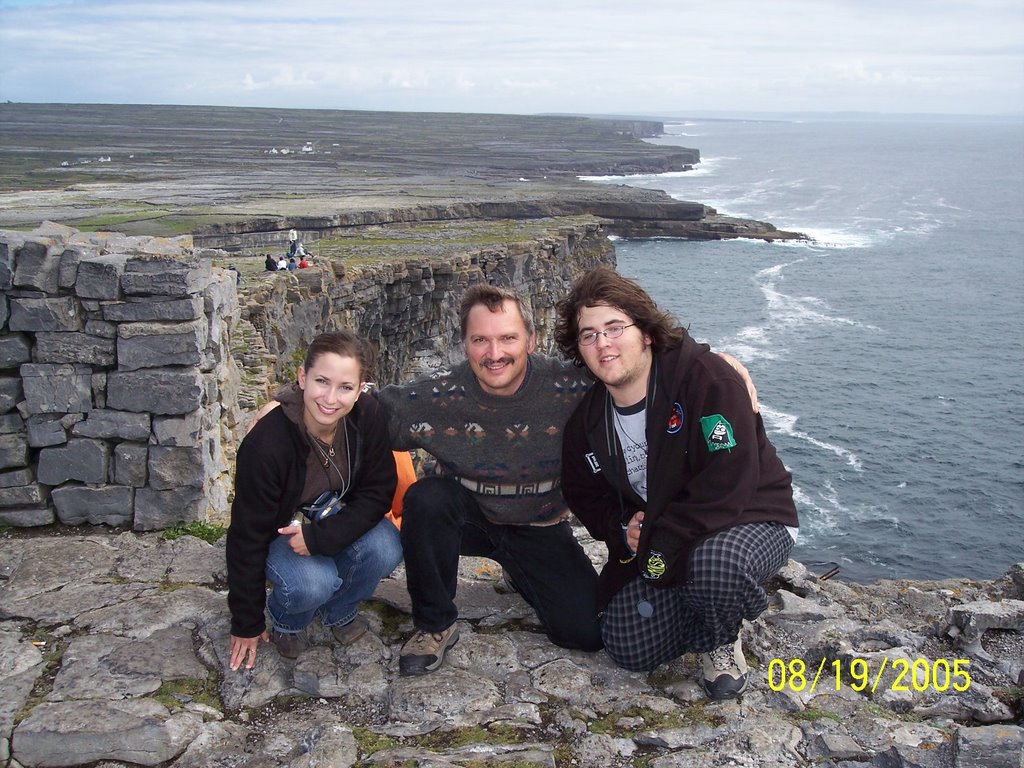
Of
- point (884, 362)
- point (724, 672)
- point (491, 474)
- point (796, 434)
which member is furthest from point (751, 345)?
point (724, 672)

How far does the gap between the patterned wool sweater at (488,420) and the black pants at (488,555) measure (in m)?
0.26

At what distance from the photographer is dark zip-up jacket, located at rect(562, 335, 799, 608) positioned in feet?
16.0

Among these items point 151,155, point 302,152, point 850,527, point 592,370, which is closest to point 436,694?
point 592,370

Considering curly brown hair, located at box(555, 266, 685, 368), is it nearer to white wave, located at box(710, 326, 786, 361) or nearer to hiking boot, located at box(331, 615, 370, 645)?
hiking boot, located at box(331, 615, 370, 645)

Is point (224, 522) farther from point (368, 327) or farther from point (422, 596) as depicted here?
point (368, 327)

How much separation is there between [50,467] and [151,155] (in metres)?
120

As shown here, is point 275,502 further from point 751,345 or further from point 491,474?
point 751,345

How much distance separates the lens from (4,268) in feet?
23.2

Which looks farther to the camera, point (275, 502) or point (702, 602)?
point (275, 502)

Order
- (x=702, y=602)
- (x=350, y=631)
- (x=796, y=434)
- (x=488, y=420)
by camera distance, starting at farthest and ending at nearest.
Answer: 1. (x=796, y=434)
2. (x=350, y=631)
3. (x=488, y=420)
4. (x=702, y=602)

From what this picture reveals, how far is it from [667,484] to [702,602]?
687 millimetres

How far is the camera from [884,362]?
45.8 metres

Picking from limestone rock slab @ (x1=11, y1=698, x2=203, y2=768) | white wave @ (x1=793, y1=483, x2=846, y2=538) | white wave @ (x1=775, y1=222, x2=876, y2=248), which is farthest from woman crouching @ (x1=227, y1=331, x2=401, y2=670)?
white wave @ (x1=775, y1=222, x2=876, y2=248)
